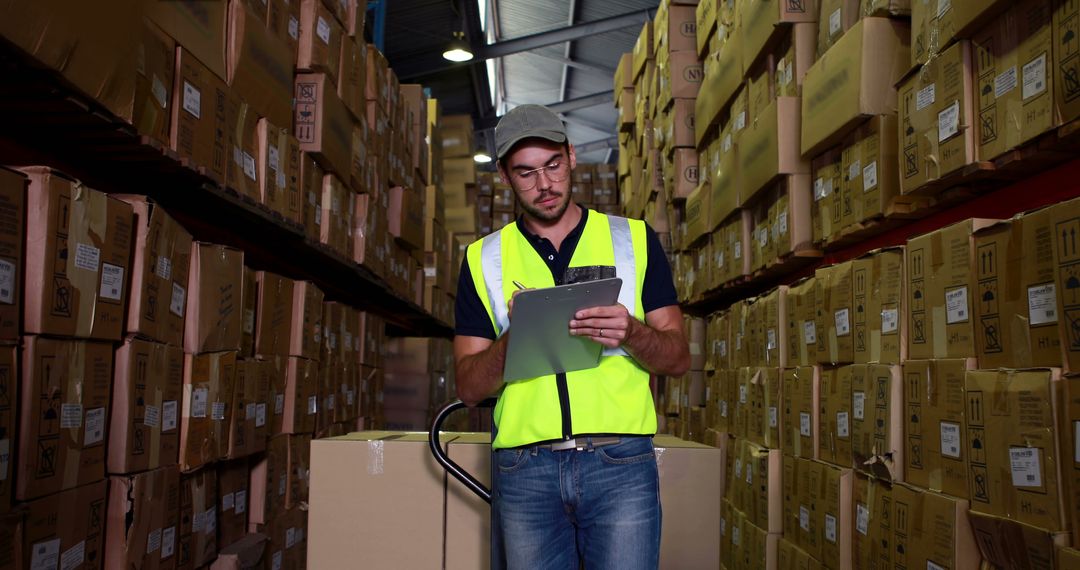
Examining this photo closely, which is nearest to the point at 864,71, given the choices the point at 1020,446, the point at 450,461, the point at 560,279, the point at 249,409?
the point at 1020,446

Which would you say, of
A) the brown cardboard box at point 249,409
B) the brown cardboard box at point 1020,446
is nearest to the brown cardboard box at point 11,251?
the brown cardboard box at point 249,409

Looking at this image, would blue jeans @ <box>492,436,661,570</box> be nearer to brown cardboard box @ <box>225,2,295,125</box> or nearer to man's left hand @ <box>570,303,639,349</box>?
man's left hand @ <box>570,303,639,349</box>

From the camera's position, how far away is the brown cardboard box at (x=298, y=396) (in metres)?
4.61

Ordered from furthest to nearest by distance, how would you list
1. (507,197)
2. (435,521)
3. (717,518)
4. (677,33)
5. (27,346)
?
1. (507,197)
2. (677,33)
3. (435,521)
4. (717,518)
5. (27,346)

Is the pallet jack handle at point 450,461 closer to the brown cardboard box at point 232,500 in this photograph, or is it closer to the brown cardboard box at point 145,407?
the brown cardboard box at point 145,407

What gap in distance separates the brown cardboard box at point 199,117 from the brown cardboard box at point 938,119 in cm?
251

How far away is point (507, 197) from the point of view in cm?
1213

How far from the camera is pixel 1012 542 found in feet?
7.31

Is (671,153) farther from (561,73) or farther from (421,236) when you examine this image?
(561,73)

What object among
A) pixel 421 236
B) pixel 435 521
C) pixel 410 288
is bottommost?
pixel 435 521

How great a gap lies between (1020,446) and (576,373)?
117 centimetres

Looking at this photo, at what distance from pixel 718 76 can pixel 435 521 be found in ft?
12.1

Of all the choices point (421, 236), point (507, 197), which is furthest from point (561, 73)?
point (421, 236)

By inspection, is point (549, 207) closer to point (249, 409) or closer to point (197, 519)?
point (197, 519)
